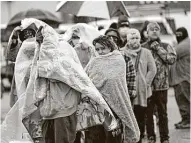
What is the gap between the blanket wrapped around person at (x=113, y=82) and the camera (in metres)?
7.36

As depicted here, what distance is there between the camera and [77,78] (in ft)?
21.9

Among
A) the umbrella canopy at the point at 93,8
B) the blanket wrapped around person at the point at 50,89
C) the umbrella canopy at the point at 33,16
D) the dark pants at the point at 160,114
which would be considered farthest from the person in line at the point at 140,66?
the umbrella canopy at the point at 33,16

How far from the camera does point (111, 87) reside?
736 cm

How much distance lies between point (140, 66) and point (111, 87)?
1910mm

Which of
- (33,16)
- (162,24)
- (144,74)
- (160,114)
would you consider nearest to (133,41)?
(144,74)

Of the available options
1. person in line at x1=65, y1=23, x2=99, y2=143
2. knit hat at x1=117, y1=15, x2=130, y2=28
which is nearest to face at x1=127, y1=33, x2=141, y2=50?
person in line at x1=65, y1=23, x2=99, y2=143

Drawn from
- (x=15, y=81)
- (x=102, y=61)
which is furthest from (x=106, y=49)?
(x=15, y=81)

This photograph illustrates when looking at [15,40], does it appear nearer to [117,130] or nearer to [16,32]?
[16,32]

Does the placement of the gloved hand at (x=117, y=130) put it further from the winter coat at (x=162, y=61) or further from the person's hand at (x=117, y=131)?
the winter coat at (x=162, y=61)

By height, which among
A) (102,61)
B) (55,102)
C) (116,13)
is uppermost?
(116,13)

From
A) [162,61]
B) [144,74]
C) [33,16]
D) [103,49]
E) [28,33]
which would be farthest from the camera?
[33,16]

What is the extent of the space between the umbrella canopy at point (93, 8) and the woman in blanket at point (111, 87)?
3.99 meters

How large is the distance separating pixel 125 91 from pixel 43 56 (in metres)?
1.39

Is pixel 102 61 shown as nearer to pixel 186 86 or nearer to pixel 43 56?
pixel 43 56
